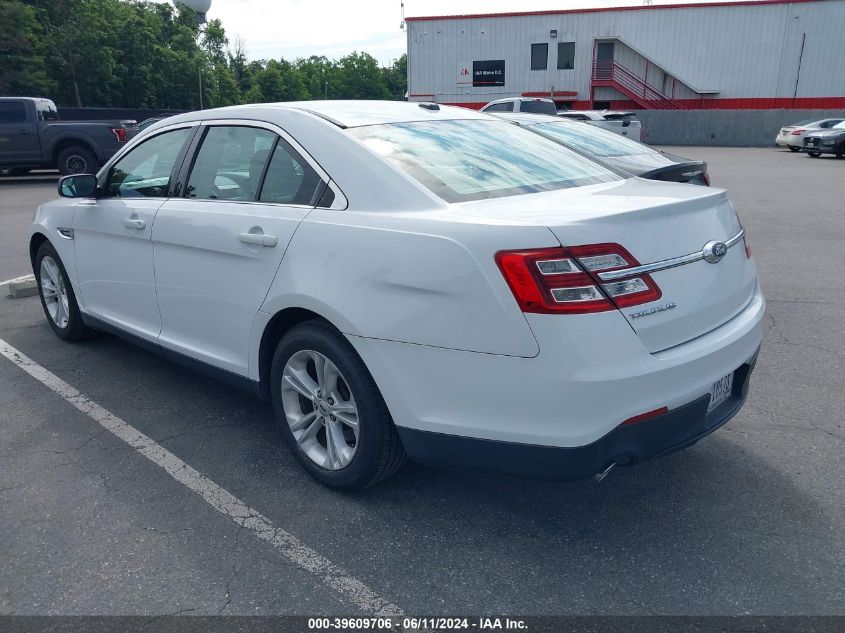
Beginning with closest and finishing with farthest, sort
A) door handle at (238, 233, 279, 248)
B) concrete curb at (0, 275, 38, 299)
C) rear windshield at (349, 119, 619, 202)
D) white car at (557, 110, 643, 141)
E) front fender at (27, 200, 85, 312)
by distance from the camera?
rear windshield at (349, 119, 619, 202), door handle at (238, 233, 279, 248), front fender at (27, 200, 85, 312), concrete curb at (0, 275, 38, 299), white car at (557, 110, 643, 141)

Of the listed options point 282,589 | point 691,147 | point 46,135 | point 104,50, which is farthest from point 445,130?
point 104,50

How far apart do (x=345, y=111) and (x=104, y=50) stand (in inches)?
2132

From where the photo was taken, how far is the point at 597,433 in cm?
239

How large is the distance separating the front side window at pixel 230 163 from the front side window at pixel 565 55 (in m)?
37.4

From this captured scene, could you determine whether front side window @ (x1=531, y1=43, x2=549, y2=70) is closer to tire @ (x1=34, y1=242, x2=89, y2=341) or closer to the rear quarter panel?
tire @ (x1=34, y1=242, x2=89, y2=341)

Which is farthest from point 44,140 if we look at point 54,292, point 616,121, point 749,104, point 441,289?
point 749,104

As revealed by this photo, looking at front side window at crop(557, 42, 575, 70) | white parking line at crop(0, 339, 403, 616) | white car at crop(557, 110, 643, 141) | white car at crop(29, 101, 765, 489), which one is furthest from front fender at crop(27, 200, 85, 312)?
front side window at crop(557, 42, 575, 70)

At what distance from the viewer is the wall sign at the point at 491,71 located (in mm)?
38000

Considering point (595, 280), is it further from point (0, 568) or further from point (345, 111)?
point (0, 568)

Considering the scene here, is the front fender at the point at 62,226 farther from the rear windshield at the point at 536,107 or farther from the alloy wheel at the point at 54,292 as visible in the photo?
the rear windshield at the point at 536,107

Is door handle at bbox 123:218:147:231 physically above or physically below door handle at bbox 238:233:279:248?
below

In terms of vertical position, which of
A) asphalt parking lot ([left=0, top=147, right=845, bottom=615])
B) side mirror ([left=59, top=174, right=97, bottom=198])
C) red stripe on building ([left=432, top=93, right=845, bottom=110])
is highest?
side mirror ([left=59, top=174, right=97, bottom=198])

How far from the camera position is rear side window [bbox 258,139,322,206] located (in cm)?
315

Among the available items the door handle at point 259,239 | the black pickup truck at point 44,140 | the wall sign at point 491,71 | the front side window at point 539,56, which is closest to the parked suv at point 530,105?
the black pickup truck at point 44,140
